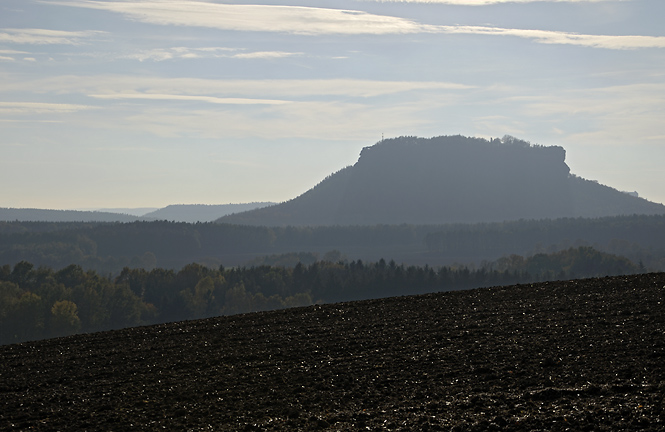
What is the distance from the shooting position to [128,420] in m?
16.1

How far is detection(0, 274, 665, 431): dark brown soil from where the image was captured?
1483 cm

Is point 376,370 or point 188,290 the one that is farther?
point 188,290

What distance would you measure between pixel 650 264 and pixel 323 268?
3487 inches

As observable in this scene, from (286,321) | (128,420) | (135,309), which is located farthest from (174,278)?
(128,420)

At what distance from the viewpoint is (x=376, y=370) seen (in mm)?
18766

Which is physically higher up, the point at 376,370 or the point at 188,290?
the point at 376,370

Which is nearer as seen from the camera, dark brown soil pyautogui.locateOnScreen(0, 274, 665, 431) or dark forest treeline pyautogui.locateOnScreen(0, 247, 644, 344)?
dark brown soil pyautogui.locateOnScreen(0, 274, 665, 431)

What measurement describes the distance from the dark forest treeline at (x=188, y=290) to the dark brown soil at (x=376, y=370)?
77589 millimetres

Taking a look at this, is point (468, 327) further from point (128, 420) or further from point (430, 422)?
point (128, 420)

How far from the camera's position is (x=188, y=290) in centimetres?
11831

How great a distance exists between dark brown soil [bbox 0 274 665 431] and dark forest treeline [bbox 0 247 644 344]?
77.6 m

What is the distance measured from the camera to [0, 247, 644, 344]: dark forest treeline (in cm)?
9862

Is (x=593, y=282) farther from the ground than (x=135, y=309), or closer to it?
farther from the ground

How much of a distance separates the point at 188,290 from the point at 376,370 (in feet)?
338
